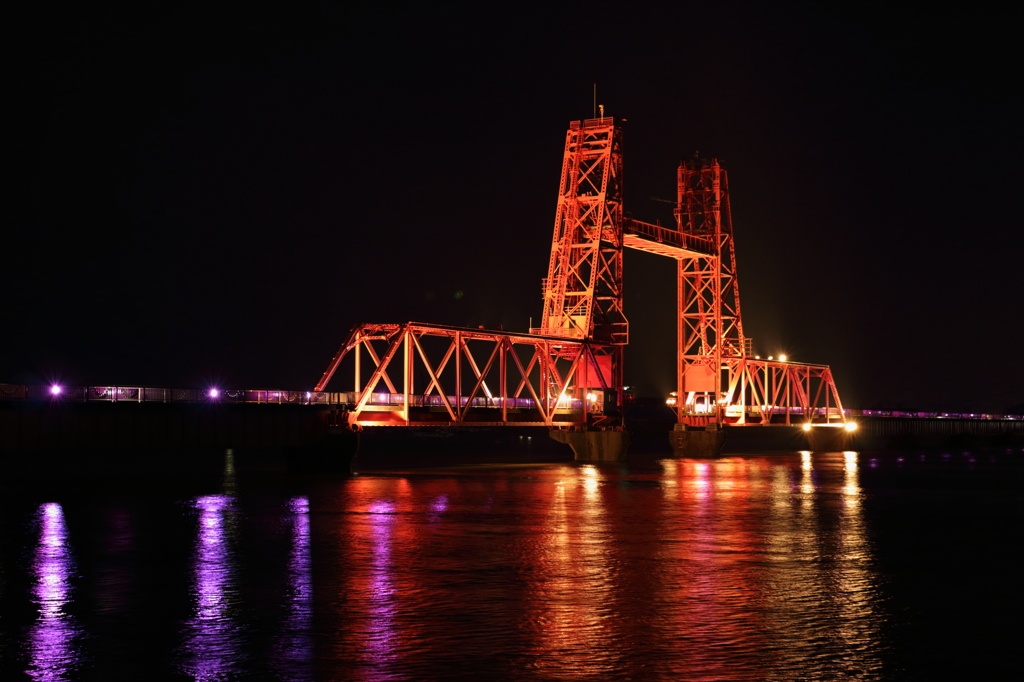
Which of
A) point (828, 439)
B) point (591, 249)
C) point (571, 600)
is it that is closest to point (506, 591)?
point (571, 600)

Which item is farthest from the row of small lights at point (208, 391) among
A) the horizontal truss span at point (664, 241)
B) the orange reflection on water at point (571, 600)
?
the horizontal truss span at point (664, 241)

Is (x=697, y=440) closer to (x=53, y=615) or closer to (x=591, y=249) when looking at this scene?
(x=591, y=249)

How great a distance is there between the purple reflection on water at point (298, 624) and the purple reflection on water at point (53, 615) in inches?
123

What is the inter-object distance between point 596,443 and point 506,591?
71578mm

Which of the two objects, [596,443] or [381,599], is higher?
[596,443]

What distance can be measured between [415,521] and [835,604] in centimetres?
2081

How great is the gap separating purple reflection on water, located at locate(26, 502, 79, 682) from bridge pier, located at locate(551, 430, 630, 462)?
201 ft

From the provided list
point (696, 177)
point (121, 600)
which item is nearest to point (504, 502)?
point (121, 600)

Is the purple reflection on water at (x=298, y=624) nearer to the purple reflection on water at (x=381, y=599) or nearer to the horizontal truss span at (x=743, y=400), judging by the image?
the purple reflection on water at (x=381, y=599)

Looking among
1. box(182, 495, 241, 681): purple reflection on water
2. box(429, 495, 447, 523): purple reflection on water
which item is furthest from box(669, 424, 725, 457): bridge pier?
box(182, 495, 241, 681): purple reflection on water

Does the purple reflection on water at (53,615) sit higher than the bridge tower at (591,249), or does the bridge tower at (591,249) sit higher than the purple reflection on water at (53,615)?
the bridge tower at (591,249)

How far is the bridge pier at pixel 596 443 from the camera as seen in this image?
9400 centimetres

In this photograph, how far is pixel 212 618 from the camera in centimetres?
2034

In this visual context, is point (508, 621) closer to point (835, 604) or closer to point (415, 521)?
point (835, 604)
